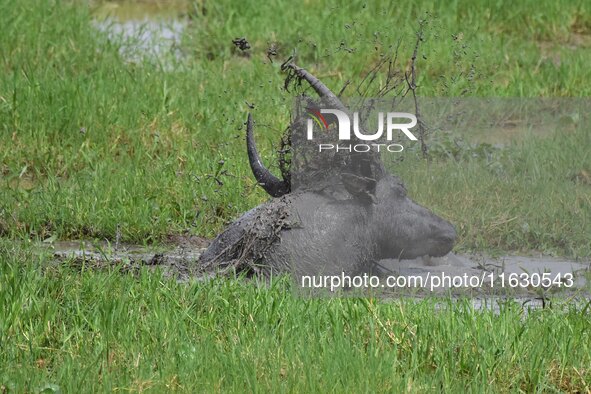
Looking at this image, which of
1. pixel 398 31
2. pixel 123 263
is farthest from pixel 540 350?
pixel 398 31

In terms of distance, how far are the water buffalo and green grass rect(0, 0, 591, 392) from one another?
5.4 inches

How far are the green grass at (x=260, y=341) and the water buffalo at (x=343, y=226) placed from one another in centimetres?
24

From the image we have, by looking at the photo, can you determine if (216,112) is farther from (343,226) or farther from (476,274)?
(476,274)

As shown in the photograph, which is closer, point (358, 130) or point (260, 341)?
point (260, 341)

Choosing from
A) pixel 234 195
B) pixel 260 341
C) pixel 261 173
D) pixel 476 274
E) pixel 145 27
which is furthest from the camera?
pixel 145 27

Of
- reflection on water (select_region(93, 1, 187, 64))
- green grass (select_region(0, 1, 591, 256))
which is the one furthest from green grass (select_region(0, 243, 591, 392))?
reflection on water (select_region(93, 1, 187, 64))

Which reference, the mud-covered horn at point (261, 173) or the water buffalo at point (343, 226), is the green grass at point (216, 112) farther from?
the mud-covered horn at point (261, 173)

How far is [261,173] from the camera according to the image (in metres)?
5.60

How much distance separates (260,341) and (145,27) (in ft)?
21.6

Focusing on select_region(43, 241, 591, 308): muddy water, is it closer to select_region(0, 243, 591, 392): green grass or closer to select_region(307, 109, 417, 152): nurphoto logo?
select_region(0, 243, 591, 392): green grass

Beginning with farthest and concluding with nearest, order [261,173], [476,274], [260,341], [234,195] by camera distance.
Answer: [234,195] → [261,173] → [476,274] → [260,341]

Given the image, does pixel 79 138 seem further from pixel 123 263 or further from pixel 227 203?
pixel 123 263

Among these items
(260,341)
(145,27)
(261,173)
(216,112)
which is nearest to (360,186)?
(261,173)

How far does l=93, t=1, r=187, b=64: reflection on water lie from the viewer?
962 centimetres
